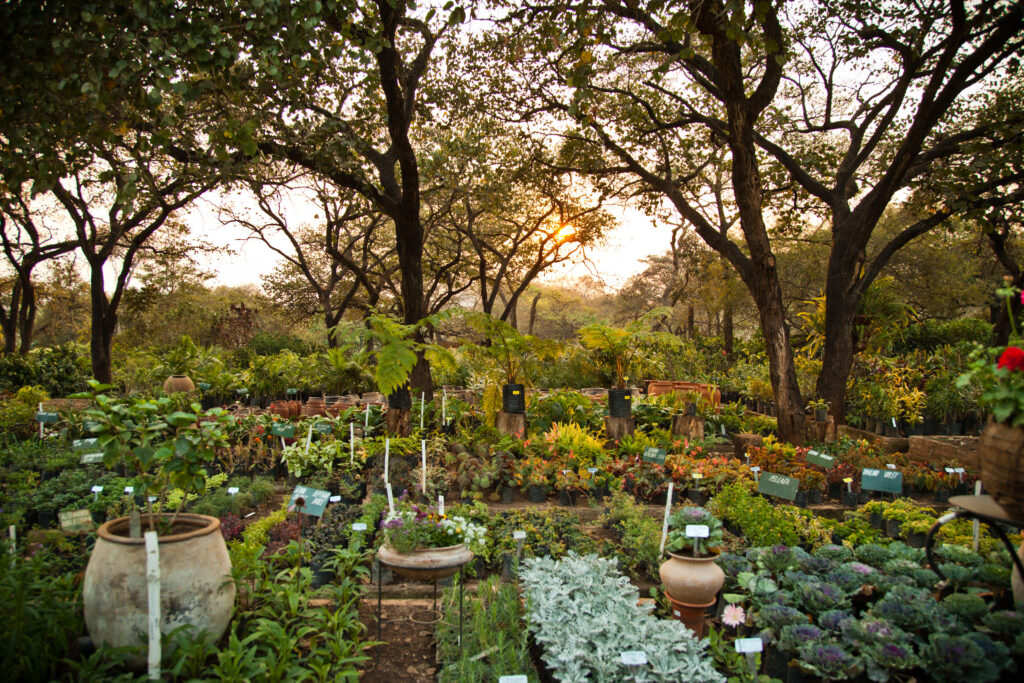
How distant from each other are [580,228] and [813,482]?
1207cm

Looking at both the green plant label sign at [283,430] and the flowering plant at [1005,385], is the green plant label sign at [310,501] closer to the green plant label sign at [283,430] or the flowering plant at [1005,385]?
the green plant label sign at [283,430]

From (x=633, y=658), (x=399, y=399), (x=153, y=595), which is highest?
(x=399, y=399)

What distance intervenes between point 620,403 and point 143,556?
607 centimetres

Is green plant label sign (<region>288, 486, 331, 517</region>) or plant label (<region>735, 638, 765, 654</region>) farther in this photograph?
green plant label sign (<region>288, 486, 331, 517</region>)

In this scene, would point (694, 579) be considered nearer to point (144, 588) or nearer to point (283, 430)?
point (144, 588)

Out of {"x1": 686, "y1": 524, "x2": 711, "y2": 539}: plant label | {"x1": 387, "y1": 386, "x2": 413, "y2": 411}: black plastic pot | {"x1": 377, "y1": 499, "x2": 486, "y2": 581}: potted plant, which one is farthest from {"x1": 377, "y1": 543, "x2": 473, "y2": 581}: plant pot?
{"x1": 387, "y1": 386, "x2": 413, "y2": 411}: black plastic pot

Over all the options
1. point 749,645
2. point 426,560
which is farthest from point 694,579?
point 426,560

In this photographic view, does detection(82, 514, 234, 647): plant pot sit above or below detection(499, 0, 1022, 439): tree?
below

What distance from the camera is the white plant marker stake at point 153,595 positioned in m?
2.54

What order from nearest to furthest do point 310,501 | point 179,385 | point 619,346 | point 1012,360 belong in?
point 1012,360 → point 310,501 → point 619,346 → point 179,385

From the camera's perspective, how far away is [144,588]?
109 inches

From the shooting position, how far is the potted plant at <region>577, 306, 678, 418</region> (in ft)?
26.3

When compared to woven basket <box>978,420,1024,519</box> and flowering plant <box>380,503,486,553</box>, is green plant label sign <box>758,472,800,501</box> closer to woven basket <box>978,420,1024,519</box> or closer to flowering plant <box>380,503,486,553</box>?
flowering plant <box>380,503,486,553</box>

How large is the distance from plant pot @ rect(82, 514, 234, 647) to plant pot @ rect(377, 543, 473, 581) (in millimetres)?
927
